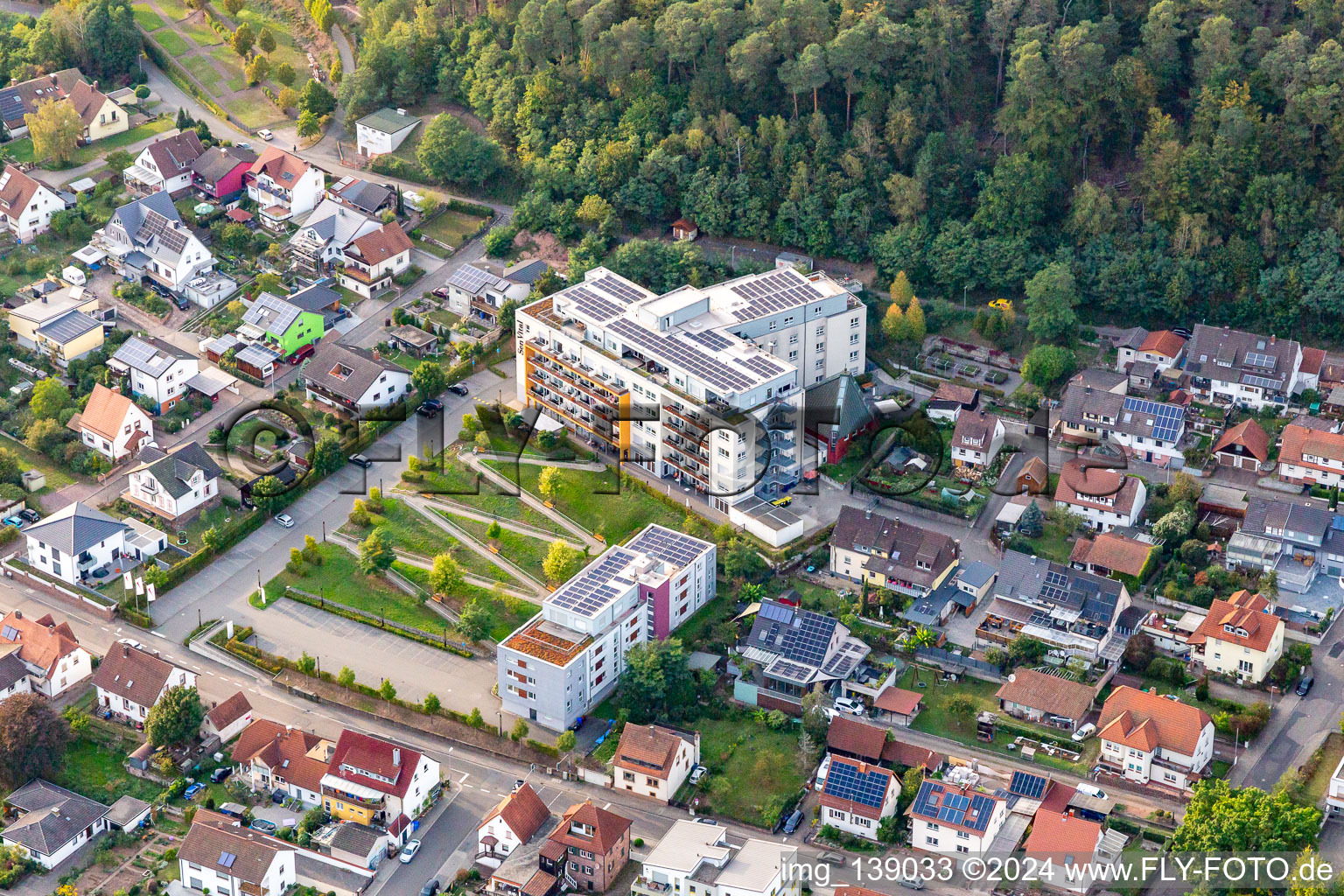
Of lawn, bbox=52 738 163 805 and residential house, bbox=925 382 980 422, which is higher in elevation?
residential house, bbox=925 382 980 422

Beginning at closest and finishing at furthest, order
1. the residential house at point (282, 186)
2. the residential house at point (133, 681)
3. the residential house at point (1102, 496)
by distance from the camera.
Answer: the residential house at point (133, 681) → the residential house at point (1102, 496) → the residential house at point (282, 186)

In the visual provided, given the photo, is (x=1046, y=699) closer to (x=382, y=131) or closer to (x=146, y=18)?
(x=382, y=131)

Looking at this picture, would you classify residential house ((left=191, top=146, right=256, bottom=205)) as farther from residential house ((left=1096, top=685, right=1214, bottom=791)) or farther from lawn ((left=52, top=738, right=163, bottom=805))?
residential house ((left=1096, top=685, right=1214, bottom=791))

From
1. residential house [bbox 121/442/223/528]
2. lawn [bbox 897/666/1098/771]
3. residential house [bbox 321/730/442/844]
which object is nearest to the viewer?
residential house [bbox 321/730/442/844]

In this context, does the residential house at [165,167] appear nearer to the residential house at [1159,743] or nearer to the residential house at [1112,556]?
the residential house at [1112,556]

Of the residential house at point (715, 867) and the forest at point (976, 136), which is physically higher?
the forest at point (976, 136)

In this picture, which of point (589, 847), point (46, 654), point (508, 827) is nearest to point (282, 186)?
point (46, 654)

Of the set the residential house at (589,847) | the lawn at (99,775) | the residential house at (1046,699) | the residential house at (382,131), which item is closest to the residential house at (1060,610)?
the residential house at (1046,699)

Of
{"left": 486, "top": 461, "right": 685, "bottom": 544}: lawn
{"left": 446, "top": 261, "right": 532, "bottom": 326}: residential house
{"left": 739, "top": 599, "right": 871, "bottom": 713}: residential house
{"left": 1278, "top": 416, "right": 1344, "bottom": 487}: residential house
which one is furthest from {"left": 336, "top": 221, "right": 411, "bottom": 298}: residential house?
{"left": 1278, "top": 416, "right": 1344, "bottom": 487}: residential house
